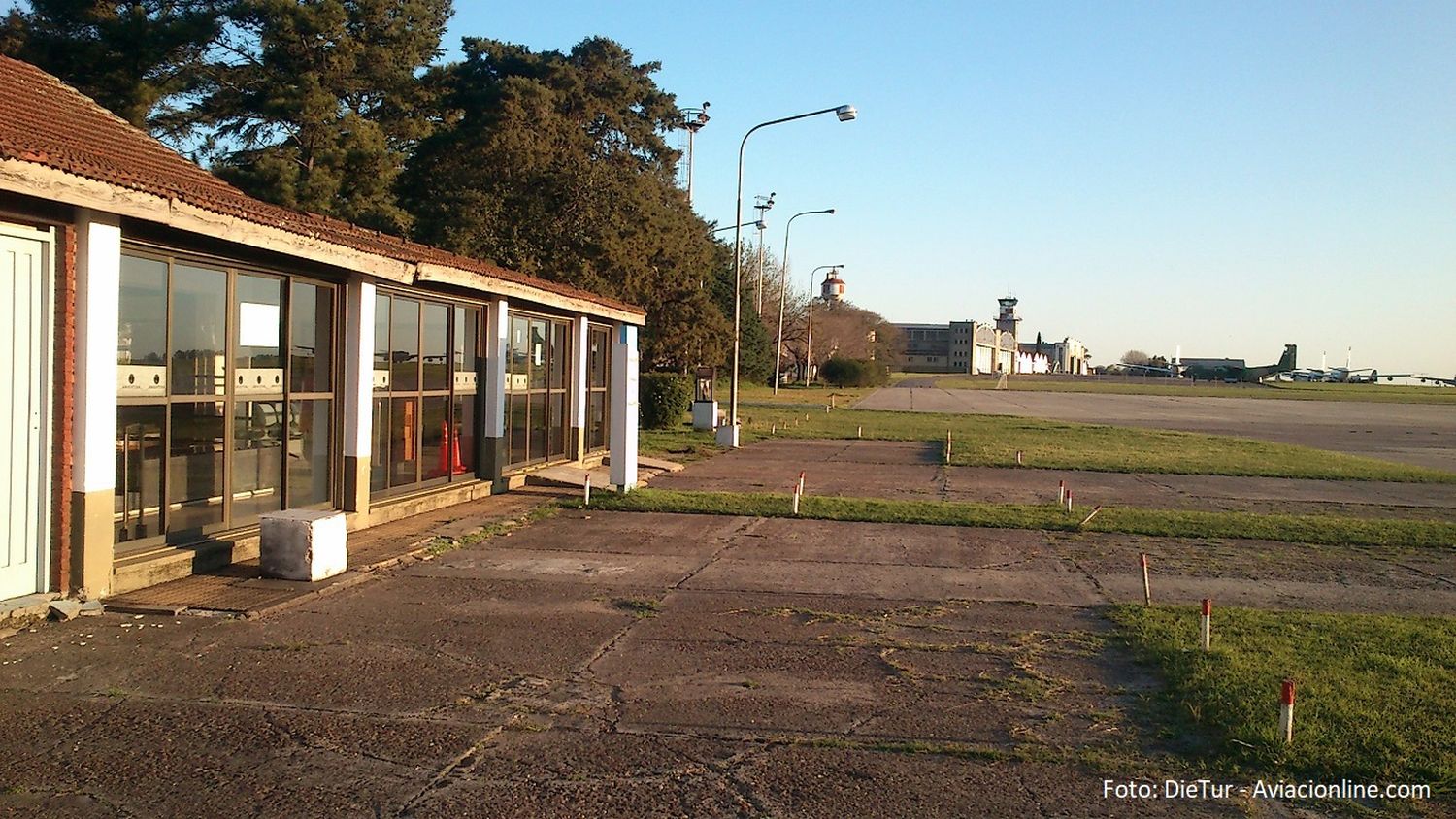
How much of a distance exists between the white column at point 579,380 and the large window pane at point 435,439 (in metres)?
4.98

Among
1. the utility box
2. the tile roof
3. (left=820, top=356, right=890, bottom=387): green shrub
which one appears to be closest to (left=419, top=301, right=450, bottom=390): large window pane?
the tile roof

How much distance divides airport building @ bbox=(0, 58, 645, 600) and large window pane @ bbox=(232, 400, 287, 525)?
22 millimetres

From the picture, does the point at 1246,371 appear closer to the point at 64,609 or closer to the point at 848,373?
the point at 848,373

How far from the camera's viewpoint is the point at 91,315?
843 cm

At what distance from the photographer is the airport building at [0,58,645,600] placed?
321 inches

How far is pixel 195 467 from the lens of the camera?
1024 centimetres

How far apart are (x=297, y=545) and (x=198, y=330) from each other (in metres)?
2.18

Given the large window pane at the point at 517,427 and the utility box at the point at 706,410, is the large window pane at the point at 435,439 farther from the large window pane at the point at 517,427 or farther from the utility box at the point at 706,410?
the utility box at the point at 706,410

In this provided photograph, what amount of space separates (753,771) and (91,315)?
6140 mm

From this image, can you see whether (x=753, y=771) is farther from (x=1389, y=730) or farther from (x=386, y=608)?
(x=386, y=608)

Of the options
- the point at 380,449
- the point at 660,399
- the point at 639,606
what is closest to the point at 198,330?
the point at 380,449

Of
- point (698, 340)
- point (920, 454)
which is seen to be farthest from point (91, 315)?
point (698, 340)

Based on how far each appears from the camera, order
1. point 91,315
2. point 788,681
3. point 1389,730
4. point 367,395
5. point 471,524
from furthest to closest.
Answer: point 471,524 → point 367,395 → point 91,315 → point 788,681 → point 1389,730

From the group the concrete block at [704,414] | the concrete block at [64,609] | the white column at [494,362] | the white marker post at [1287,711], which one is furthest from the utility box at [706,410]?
the white marker post at [1287,711]
